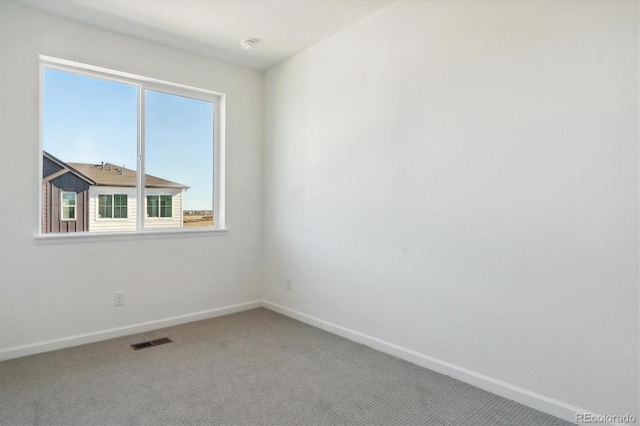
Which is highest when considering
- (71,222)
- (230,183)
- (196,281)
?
(230,183)

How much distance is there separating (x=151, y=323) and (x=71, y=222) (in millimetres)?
1122

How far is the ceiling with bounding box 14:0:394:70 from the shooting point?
277 cm

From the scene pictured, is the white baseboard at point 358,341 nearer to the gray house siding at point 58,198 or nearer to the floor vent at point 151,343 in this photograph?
the floor vent at point 151,343

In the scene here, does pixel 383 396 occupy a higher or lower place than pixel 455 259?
lower

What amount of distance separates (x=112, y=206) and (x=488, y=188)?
3.06m

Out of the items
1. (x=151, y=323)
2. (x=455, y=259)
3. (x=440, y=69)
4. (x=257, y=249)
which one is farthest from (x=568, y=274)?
(x=151, y=323)

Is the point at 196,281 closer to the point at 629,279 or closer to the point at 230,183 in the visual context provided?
the point at 230,183

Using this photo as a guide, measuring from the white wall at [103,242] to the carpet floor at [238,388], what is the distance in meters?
0.35

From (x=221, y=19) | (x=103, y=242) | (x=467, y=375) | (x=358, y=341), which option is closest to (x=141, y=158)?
(x=103, y=242)

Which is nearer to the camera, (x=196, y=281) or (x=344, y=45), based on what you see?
(x=344, y=45)

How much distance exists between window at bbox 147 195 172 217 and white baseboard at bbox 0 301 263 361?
39.4 inches

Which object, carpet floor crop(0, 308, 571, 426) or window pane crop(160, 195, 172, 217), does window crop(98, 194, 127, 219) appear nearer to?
window pane crop(160, 195, 172, 217)

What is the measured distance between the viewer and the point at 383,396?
222 centimetres

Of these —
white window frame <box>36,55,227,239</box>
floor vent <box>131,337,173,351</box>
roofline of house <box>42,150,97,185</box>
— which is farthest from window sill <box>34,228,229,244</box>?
floor vent <box>131,337,173,351</box>
